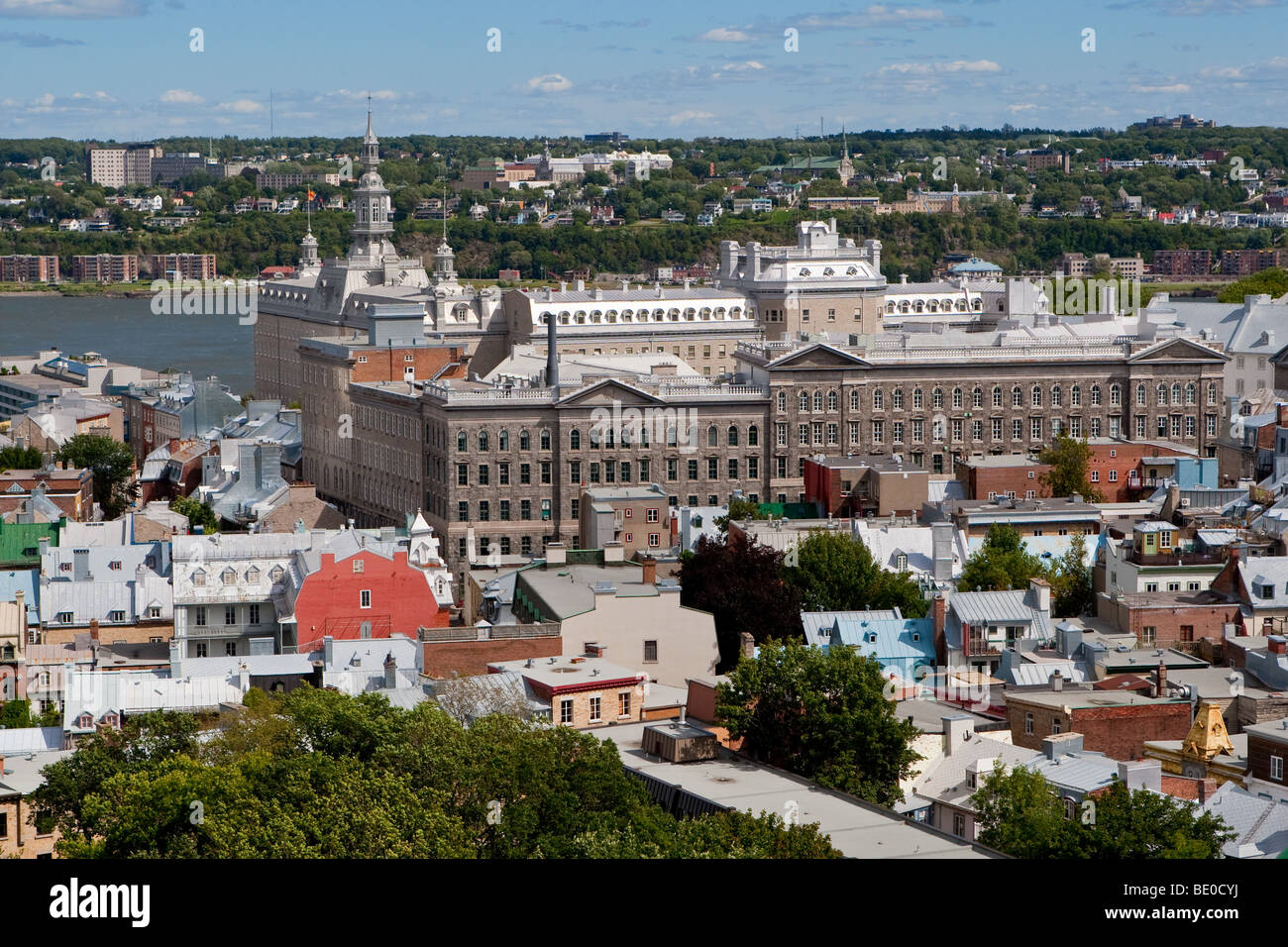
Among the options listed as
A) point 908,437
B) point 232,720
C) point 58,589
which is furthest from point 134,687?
point 908,437

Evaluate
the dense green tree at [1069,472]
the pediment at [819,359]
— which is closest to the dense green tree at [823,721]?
the dense green tree at [1069,472]

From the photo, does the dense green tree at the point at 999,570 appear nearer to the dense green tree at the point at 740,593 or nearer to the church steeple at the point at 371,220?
the dense green tree at the point at 740,593

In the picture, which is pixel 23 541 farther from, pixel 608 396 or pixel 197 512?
pixel 608 396

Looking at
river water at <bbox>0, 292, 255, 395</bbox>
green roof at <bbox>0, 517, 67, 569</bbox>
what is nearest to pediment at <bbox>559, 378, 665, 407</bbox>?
green roof at <bbox>0, 517, 67, 569</bbox>

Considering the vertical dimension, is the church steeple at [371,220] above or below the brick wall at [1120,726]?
above

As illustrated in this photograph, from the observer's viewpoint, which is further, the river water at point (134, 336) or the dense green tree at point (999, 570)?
the river water at point (134, 336)

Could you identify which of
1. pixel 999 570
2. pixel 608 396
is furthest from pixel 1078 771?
A: pixel 608 396
